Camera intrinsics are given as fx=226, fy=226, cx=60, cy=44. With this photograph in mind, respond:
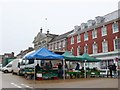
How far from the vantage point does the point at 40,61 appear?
23.8 metres

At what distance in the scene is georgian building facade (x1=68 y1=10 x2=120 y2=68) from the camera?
3597 cm

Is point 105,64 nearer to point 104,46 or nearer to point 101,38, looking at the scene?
point 104,46

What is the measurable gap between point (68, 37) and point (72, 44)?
253 cm

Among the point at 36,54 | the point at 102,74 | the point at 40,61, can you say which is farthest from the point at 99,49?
the point at 36,54

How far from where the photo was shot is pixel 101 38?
3900cm

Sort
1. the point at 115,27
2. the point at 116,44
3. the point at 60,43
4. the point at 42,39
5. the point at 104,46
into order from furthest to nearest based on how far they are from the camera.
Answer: the point at 42,39 → the point at 60,43 → the point at 104,46 → the point at 115,27 → the point at 116,44

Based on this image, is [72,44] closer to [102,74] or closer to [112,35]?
[112,35]

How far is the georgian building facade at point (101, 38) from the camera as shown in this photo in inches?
1416

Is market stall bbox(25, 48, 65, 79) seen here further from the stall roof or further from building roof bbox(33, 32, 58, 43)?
building roof bbox(33, 32, 58, 43)

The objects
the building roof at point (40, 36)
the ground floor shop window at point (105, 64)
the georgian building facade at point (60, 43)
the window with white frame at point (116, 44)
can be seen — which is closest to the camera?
the window with white frame at point (116, 44)

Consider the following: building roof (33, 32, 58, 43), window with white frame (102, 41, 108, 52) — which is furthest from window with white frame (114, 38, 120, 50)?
building roof (33, 32, 58, 43)

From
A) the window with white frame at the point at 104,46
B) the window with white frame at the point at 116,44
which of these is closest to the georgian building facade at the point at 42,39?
A: the window with white frame at the point at 104,46

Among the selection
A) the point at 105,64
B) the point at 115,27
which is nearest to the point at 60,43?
the point at 105,64

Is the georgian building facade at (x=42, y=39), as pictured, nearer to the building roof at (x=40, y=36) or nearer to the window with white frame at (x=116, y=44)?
the building roof at (x=40, y=36)
